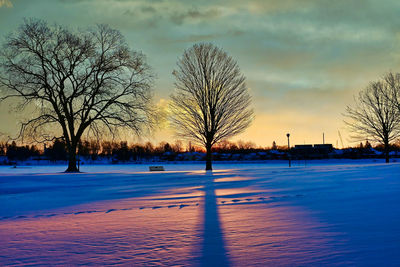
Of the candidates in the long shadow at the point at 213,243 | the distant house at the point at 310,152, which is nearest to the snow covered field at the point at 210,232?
the long shadow at the point at 213,243

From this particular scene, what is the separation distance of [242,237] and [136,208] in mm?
4436

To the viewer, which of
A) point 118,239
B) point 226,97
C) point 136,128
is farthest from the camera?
point 226,97

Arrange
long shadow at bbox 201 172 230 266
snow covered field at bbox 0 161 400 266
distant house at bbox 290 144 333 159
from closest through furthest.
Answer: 1. long shadow at bbox 201 172 230 266
2. snow covered field at bbox 0 161 400 266
3. distant house at bbox 290 144 333 159

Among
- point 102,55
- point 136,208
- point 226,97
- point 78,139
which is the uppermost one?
point 102,55

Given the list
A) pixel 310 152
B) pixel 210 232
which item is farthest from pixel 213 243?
pixel 310 152

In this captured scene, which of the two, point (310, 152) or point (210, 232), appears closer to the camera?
point (210, 232)

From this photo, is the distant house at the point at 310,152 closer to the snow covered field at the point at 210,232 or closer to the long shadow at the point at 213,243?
the snow covered field at the point at 210,232

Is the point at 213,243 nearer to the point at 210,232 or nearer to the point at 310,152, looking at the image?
the point at 210,232

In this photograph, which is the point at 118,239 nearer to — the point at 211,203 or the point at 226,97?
the point at 211,203

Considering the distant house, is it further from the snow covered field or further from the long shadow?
the long shadow

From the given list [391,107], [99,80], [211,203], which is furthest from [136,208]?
[391,107]

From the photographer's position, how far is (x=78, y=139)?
3147 cm

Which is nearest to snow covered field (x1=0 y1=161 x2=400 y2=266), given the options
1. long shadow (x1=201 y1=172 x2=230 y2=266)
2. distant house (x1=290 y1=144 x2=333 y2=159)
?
long shadow (x1=201 y1=172 x2=230 y2=266)

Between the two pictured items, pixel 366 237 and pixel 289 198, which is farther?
pixel 289 198
